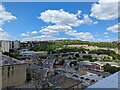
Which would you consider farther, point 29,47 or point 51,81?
point 29,47

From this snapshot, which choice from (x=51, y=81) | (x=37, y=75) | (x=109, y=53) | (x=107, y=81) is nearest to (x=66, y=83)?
(x=51, y=81)

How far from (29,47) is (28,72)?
503 inches

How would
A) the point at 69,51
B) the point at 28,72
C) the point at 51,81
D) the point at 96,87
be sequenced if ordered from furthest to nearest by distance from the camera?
the point at 69,51 < the point at 28,72 < the point at 51,81 < the point at 96,87

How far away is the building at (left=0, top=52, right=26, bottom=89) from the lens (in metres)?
4.03

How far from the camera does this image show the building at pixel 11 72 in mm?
4028

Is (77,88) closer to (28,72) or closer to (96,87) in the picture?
(28,72)

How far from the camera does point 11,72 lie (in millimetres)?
4301

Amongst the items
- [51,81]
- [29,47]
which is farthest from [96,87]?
[29,47]

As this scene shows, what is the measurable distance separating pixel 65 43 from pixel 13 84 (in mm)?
12977

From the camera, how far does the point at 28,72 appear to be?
5508 mm

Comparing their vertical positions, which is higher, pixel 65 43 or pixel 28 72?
pixel 65 43

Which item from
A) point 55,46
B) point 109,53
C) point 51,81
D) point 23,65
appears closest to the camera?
point 51,81

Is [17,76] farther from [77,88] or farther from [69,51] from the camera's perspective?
[69,51]

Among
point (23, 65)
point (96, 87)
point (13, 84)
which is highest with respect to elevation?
point (96, 87)
